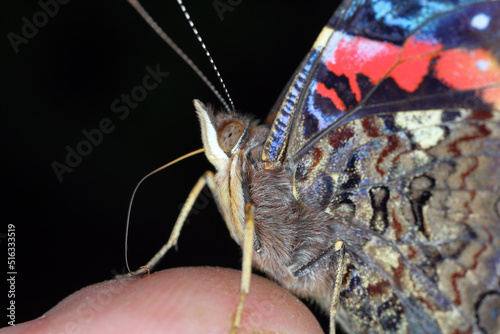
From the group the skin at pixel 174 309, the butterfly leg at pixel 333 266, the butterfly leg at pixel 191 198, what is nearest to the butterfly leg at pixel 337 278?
the butterfly leg at pixel 333 266

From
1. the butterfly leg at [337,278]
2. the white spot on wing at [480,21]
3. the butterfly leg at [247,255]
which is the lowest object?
the butterfly leg at [337,278]

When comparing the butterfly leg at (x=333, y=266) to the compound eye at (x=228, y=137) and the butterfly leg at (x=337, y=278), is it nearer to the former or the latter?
the butterfly leg at (x=337, y=278)

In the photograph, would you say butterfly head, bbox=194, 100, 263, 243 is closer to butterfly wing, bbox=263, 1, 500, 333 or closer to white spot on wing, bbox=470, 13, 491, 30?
butterfly wing, bbox=263, 1, 500, 333

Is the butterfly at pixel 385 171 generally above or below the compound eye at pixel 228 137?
below

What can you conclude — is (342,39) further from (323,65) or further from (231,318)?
(231,318)

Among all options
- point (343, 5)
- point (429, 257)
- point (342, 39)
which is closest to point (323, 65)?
point (342, 39)

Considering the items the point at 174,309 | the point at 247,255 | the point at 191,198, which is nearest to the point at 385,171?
the point at 247,255

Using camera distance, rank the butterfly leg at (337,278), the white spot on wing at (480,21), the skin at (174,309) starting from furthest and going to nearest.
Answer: the skin at (174,309), the butterfly leg at (337,278), the white spot on wing at (480,21)

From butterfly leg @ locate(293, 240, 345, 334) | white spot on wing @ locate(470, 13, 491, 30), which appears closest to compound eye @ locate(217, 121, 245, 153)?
butterfly leg @ locate(293, 240, 345, 334)

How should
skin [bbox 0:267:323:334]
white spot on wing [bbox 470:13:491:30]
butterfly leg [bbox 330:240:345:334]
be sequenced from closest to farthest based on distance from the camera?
white spot on wing [bbox 470:13:491:30]
butterfly leg [bbox 330:240:345:334]
skin [bbox 0:267:323:334]
